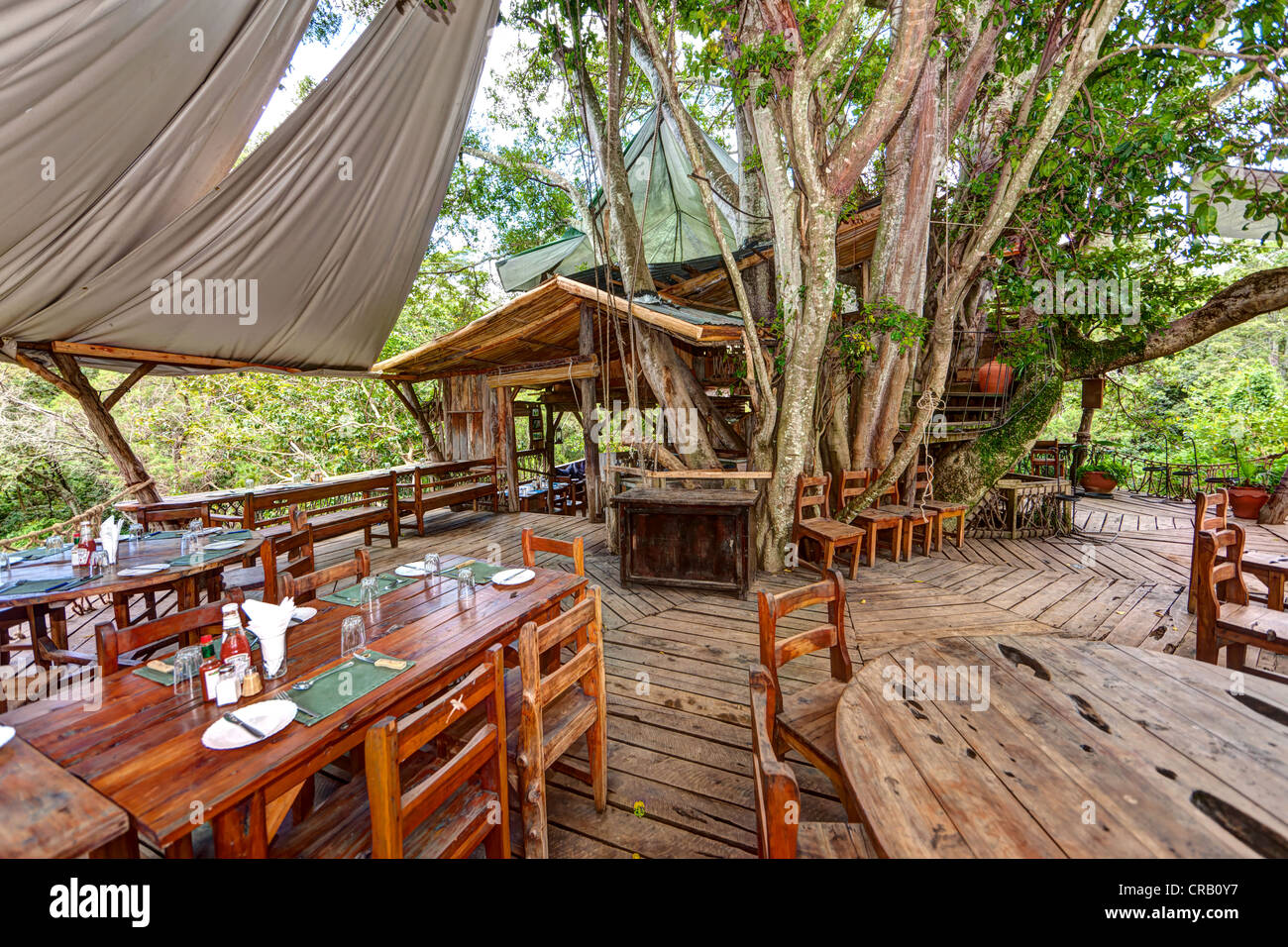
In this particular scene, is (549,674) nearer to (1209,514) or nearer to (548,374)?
(1209,514)

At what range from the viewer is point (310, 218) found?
379 cm

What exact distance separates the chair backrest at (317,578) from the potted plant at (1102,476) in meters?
10.3

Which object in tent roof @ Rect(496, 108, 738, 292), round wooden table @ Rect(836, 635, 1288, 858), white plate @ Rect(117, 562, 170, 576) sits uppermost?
tent roof @ Rect(496, 108, 738, 292)

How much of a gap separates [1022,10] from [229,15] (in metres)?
5.53

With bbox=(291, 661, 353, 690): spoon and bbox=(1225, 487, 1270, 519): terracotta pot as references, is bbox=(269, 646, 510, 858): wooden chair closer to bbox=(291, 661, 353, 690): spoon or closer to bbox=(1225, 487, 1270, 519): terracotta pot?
bbox=(291, 661, 353, 690): spoon

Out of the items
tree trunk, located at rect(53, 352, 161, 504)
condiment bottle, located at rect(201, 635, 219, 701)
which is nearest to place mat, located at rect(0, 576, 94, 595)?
condiment bottle, located at rect(201, 635, 219, 701)

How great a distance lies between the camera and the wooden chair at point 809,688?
5.27ft

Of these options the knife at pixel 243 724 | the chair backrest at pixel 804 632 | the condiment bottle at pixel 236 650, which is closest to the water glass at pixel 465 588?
the condiment bottle at pixel 236 650

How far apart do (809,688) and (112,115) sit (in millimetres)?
4531

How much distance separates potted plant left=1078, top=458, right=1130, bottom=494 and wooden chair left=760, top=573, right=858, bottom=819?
29.2 ft

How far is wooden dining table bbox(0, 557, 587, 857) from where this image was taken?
3.52 ft

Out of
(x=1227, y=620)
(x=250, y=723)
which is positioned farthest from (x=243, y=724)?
(x=1227, y=620)

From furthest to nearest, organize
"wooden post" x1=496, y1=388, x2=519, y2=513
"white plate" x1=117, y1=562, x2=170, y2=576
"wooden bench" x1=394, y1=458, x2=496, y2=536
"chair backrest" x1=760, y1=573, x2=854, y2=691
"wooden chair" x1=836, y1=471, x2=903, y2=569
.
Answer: "wooden post" x1=496, y1=388, x2=519, y2=513 < "wooden bench" x1=394, y1=458, x2=496, y2=536 < "wooden chair" x1=836, y1=471, x2=903, y2=569 < "white plate" x1=117, y1=562, x2=170, y2=576 < "chair backrest" x1=760, y1=573, x2=854, y2=691

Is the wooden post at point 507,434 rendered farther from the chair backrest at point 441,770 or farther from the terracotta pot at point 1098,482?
the terracotta pot at point 1098,482
